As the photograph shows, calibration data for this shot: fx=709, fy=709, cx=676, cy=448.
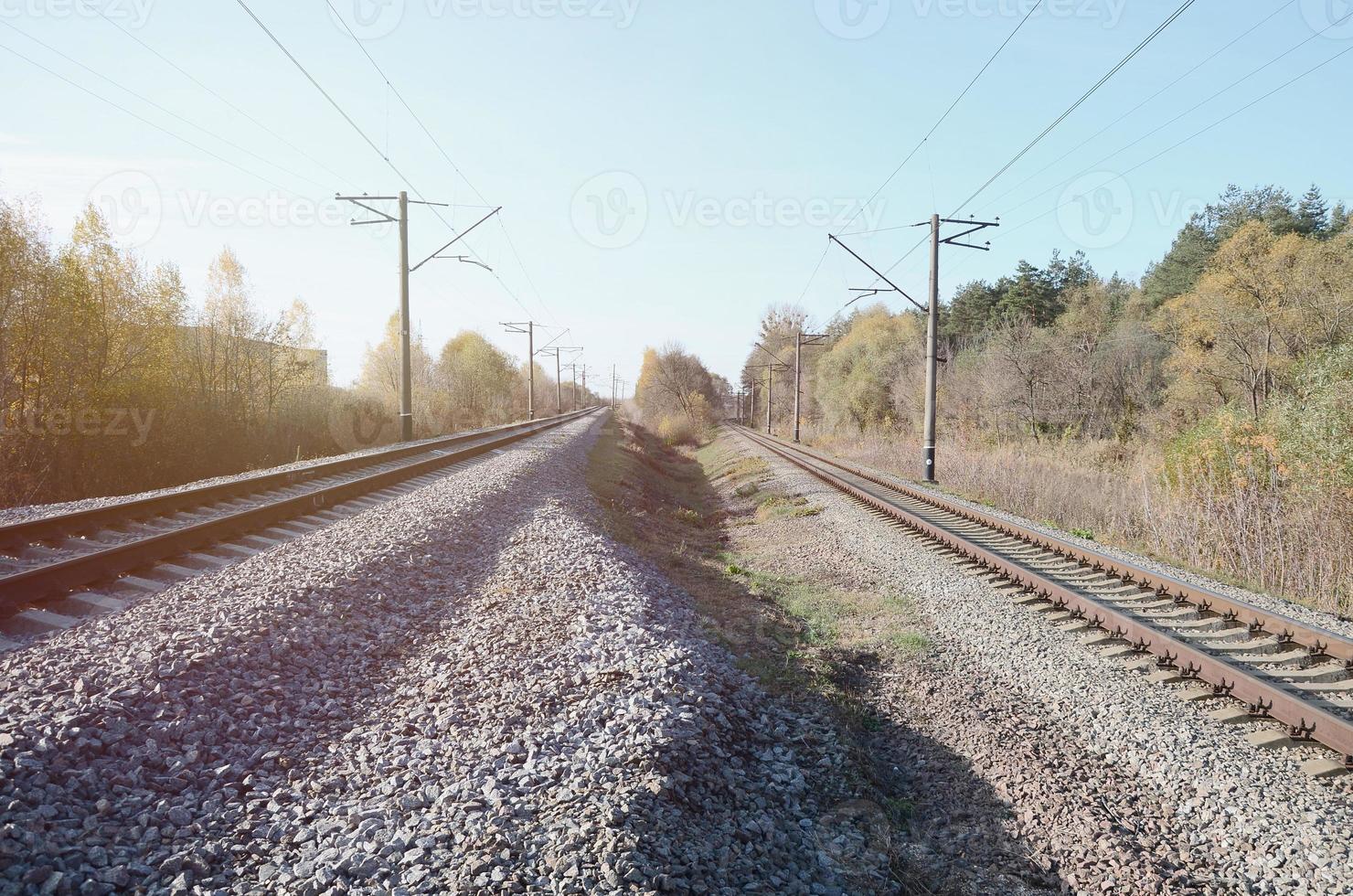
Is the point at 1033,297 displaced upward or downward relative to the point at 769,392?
upward

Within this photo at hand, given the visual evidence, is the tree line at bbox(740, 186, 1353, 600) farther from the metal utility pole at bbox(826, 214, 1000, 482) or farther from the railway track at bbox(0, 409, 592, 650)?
the railway track at bbox(0, 409, 592, 650)

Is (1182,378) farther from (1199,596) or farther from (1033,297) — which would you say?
(1199,596)

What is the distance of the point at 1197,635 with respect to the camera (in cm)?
580

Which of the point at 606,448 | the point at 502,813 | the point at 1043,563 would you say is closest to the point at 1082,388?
the point at 606,448

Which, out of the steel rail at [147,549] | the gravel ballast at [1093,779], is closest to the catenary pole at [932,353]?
the gravel ballast at [1093,779]

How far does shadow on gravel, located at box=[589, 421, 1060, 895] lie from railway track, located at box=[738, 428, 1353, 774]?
5.84 feet

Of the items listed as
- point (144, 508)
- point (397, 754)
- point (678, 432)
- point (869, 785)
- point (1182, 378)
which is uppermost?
point (1182, 378)

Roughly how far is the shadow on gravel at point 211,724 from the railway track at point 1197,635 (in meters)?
5.50

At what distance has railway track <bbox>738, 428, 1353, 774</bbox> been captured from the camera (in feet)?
14.0

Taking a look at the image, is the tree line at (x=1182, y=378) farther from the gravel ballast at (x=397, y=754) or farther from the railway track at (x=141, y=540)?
the railway track at (x=141, y=540)

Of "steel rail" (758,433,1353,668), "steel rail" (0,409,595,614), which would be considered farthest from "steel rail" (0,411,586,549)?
"steel rail" (758,433,1353,668)

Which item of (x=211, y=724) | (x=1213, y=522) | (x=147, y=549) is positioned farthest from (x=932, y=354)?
(x=211, y=724)

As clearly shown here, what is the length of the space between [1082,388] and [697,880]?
3359 centimetres

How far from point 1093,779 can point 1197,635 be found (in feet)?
8.31
